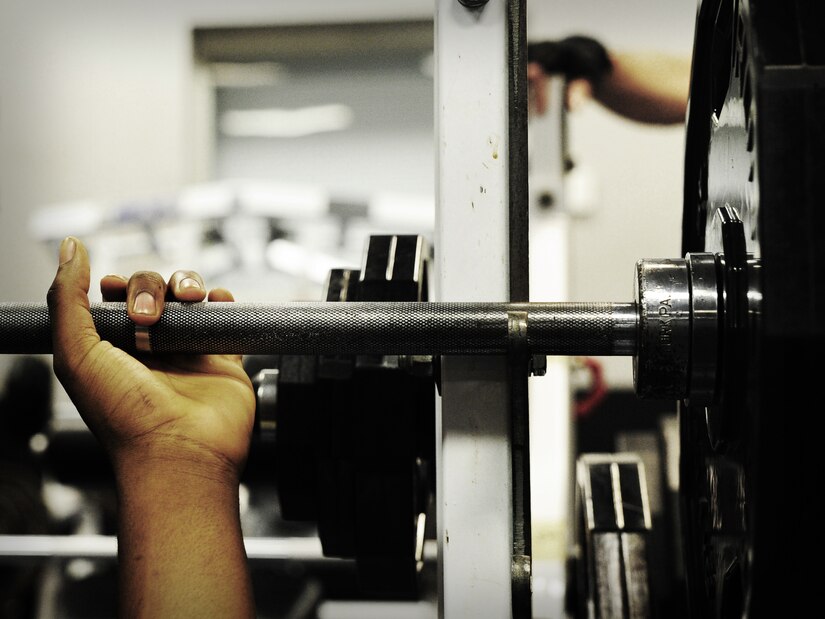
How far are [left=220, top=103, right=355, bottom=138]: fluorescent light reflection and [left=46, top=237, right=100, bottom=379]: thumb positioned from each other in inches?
56.3

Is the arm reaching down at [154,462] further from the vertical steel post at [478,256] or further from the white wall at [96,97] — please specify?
the white wall at [96,97]

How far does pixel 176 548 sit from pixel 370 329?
27 centimetres

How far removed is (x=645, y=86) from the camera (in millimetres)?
1737

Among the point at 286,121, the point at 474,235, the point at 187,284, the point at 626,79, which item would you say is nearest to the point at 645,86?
the point at 626,79

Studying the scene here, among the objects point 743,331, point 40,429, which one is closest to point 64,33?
point 40,429

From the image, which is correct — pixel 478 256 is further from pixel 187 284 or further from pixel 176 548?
pixel 176 548

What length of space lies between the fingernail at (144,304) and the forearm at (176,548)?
14 cm

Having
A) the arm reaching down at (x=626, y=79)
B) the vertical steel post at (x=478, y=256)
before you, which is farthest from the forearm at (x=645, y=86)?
the vertical steel post at (x=478, y=256)

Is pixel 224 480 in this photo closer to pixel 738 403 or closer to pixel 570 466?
pixel 738 403

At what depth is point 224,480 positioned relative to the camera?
652mm

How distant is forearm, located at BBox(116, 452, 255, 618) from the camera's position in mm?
597

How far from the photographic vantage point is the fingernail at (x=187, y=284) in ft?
2.10

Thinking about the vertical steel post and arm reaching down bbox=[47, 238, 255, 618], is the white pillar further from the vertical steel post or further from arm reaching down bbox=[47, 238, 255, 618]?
arm reaching down bbox=[47, 238, 255, 618]

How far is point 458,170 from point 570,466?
1181mm
